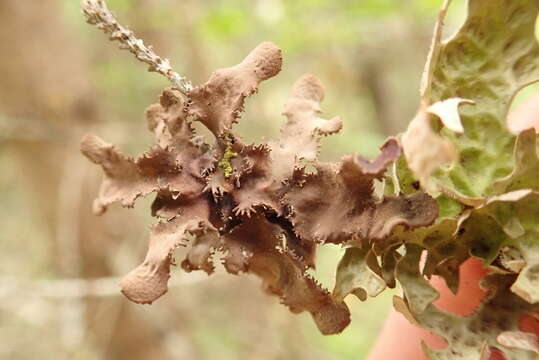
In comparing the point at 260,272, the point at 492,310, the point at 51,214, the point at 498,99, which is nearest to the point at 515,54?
the point at 498,99

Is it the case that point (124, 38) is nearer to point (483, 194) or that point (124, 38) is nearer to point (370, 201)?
point (370, 201)

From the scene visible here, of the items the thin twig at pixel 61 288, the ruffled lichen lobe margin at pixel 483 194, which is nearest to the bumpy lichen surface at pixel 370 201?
the ruffled lichen lobe margin at pixel 483 194

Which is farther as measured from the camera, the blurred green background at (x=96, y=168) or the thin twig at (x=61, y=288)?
the blurred green background at (x=96, y=168)

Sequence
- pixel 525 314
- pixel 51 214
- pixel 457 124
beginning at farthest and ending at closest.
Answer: pixel 51 214, pixel 525 314, pixel 457 124

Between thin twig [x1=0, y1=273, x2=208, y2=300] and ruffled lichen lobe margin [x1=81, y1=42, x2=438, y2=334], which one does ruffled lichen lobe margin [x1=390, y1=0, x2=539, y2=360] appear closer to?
ruffled lichen lobe margin [x1=81, y1=42, x2=438, y2=334]

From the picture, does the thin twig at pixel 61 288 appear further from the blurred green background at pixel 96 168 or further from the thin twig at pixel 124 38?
the thin twig at pixel 124 38

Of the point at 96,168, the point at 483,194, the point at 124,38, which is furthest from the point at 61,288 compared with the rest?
the point at 483,194

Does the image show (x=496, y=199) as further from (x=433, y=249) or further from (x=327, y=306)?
(x=327, y=306)
